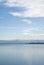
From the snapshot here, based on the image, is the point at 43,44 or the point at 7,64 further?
the point at 43,44

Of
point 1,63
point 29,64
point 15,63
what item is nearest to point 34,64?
point 29,64

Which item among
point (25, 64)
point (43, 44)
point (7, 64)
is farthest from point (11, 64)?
point (43, 44)

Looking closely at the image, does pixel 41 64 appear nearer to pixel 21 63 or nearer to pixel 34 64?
pixel 34 64

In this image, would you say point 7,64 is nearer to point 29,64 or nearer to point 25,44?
point 29,64

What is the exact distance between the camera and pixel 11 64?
8.23 ft

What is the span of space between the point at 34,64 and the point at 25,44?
419 centimetres

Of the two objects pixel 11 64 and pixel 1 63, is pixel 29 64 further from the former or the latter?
pixel 1 63

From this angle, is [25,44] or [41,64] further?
[25,44]

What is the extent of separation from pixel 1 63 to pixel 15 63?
22 centimetres

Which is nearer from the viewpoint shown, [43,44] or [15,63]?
[15,63]

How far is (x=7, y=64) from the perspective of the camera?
251cm

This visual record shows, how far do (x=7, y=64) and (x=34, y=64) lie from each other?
411mm

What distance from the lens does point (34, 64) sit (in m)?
2.50

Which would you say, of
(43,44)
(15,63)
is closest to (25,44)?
(43,44)
